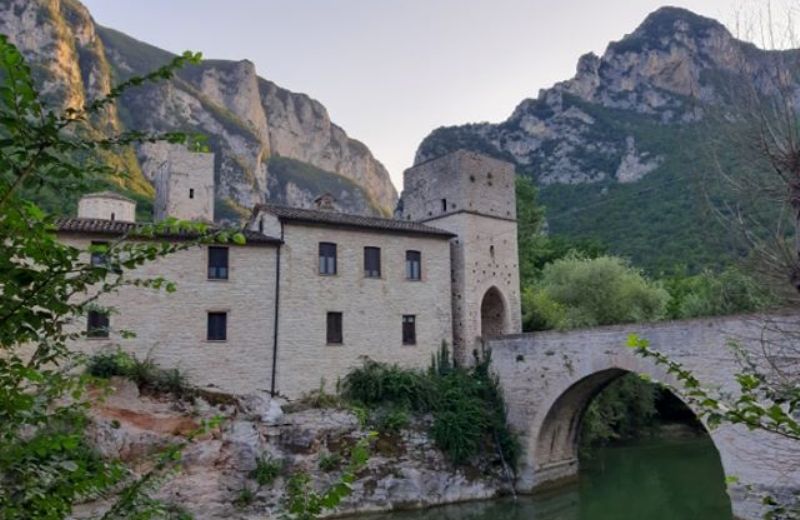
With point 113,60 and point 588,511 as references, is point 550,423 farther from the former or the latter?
point 113,60

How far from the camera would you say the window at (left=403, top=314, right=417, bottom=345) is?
803 inches

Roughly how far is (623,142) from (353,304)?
56672 millimetres

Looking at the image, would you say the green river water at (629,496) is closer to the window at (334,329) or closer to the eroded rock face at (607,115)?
the window at (334,329)

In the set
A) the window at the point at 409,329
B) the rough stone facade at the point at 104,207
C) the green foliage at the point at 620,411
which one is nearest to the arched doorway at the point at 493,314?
the window at the point at 409,329

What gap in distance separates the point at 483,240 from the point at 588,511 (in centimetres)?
987

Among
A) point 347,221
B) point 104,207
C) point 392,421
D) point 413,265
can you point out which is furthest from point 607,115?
point 392,421

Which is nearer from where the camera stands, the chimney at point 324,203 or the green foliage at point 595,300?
the chimney at point 324,203

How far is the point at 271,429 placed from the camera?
1683cm

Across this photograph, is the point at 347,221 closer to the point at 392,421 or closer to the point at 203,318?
the point at 203,318

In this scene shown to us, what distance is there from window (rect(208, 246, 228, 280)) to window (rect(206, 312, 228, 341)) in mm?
1132

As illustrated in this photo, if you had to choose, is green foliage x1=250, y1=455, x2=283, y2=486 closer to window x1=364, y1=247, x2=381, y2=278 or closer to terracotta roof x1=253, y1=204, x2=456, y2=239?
window x1=364, y1=247, x2=381, y2=278

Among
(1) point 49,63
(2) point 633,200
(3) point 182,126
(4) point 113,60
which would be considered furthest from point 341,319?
(4) point 113,60

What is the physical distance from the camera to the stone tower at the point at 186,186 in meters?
35.6

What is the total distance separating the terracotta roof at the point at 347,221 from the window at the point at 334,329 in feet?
9.74
